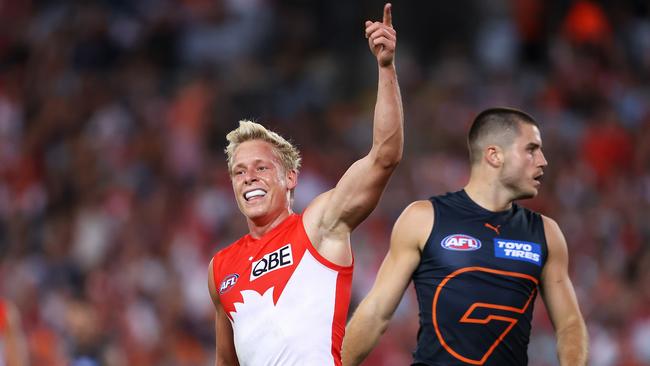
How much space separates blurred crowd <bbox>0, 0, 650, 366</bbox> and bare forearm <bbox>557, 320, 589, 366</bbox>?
12.7 ft

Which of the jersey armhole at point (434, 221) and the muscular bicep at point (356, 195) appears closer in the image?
the muscular bicep at point (356, 195)

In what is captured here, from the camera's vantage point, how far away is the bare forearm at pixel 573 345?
622 centimetres

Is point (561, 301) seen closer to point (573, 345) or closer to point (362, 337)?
point (573, 345)

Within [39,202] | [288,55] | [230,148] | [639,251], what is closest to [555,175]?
[639,251]

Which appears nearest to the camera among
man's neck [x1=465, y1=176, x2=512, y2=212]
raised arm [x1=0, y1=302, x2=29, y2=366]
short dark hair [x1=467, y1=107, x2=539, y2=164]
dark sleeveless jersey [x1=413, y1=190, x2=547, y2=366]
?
dark sleeveless jersey [x1=413, y1=190, x2=547, y2=366]

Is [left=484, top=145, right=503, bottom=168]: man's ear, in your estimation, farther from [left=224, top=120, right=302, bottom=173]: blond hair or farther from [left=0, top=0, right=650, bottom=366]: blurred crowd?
[left=0, top=0, right=650, bottom=366]: blurred crowd

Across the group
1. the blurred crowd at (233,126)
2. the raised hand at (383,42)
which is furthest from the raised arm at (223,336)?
the blurred crowd at (233,126)

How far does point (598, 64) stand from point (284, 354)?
833 cm

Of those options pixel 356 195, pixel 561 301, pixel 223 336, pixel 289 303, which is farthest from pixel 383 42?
pixel 561 301

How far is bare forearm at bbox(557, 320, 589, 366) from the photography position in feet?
20.4

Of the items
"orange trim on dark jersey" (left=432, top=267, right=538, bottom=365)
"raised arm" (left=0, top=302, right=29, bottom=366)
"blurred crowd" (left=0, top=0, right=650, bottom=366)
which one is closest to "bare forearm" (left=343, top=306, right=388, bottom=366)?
"orange trim on dark jersey" (left=432, top=267, right=538, bottom=365)

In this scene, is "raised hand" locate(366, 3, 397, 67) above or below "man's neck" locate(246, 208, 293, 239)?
above

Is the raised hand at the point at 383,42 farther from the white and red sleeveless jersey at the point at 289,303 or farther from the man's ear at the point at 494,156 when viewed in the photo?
the man's ear at the point at 494,156

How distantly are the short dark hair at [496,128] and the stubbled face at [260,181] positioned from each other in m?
1.17
